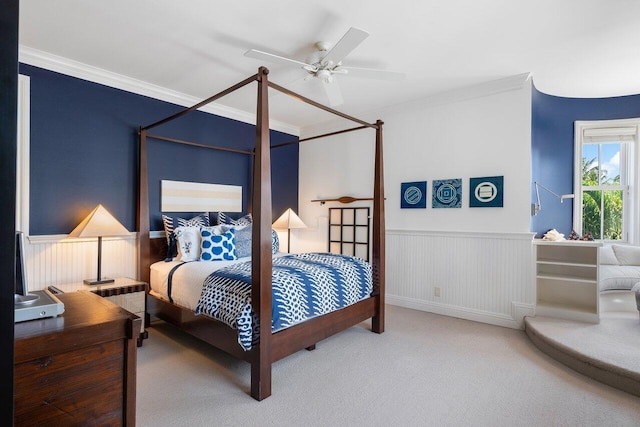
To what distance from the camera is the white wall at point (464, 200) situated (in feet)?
11.5

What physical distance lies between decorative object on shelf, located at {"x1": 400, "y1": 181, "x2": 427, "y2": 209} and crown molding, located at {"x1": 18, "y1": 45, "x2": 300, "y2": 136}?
2465 millimetres

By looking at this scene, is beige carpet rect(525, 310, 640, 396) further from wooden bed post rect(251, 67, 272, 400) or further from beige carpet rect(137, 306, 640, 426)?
wooden bed post rect(251, 67, 272, 400)

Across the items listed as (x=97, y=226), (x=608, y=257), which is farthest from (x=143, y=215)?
(x=608, y=257)

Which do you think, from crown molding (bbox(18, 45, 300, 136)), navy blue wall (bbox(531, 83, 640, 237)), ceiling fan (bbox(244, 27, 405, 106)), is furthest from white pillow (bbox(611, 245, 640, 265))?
crown molding (bbox(18, 45, 300, 136))

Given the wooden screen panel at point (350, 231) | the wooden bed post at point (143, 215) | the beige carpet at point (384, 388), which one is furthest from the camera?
the wooden screen panel at point (350, 231)

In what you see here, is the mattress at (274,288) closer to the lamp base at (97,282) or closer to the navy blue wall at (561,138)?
the lamp base at (97,282)

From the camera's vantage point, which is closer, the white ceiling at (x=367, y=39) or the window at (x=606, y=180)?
the white ceiling at (x=367, y=39)

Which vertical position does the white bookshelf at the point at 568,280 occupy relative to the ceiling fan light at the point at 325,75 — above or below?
below

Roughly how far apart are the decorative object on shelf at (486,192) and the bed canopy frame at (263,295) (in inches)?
46.1

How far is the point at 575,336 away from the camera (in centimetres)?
286

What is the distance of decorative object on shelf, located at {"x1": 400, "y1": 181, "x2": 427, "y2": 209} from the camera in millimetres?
4180

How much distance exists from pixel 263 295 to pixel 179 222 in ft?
6.90

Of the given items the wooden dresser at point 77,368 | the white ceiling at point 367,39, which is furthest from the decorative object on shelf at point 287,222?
the wooden dresser at point 77,368

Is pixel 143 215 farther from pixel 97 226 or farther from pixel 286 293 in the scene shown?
pixel 286 293
